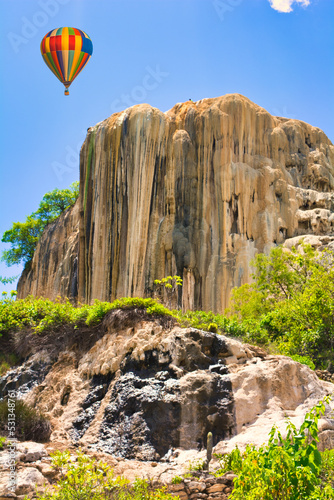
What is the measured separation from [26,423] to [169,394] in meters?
2.83

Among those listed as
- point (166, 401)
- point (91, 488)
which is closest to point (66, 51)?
point (166, 401)

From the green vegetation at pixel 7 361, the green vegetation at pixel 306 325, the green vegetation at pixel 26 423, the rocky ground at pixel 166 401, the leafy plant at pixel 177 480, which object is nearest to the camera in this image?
the leafy plant at pixel 177 480

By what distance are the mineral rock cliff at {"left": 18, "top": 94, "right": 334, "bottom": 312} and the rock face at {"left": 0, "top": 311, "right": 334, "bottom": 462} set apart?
548 inches

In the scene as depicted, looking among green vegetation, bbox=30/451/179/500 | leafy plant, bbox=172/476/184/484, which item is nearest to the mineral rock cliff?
leafy plant, bbox=172/476/184/484

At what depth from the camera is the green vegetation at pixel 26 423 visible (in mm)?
10680

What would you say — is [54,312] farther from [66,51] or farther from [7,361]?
[66,51]

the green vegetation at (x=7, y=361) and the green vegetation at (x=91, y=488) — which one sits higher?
the green vegetation at (x=7, y=361)

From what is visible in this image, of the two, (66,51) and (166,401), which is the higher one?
(66,51)

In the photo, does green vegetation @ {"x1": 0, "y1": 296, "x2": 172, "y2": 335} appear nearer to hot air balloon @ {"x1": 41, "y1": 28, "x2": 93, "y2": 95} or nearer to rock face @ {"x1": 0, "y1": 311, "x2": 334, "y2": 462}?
rock face @ {"x1": 0, "y1": 311, "x2": 334, "y2": 462}

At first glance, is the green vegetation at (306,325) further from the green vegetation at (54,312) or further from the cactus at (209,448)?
the cactus at (209,448)

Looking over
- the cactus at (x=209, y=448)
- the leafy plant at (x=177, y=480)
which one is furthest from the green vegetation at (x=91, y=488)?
the cactus at (x=209, y=448)

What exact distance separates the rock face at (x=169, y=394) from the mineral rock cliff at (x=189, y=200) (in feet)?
45.7

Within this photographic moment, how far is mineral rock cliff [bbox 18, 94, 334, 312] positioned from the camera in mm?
26781

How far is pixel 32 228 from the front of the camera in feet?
137
